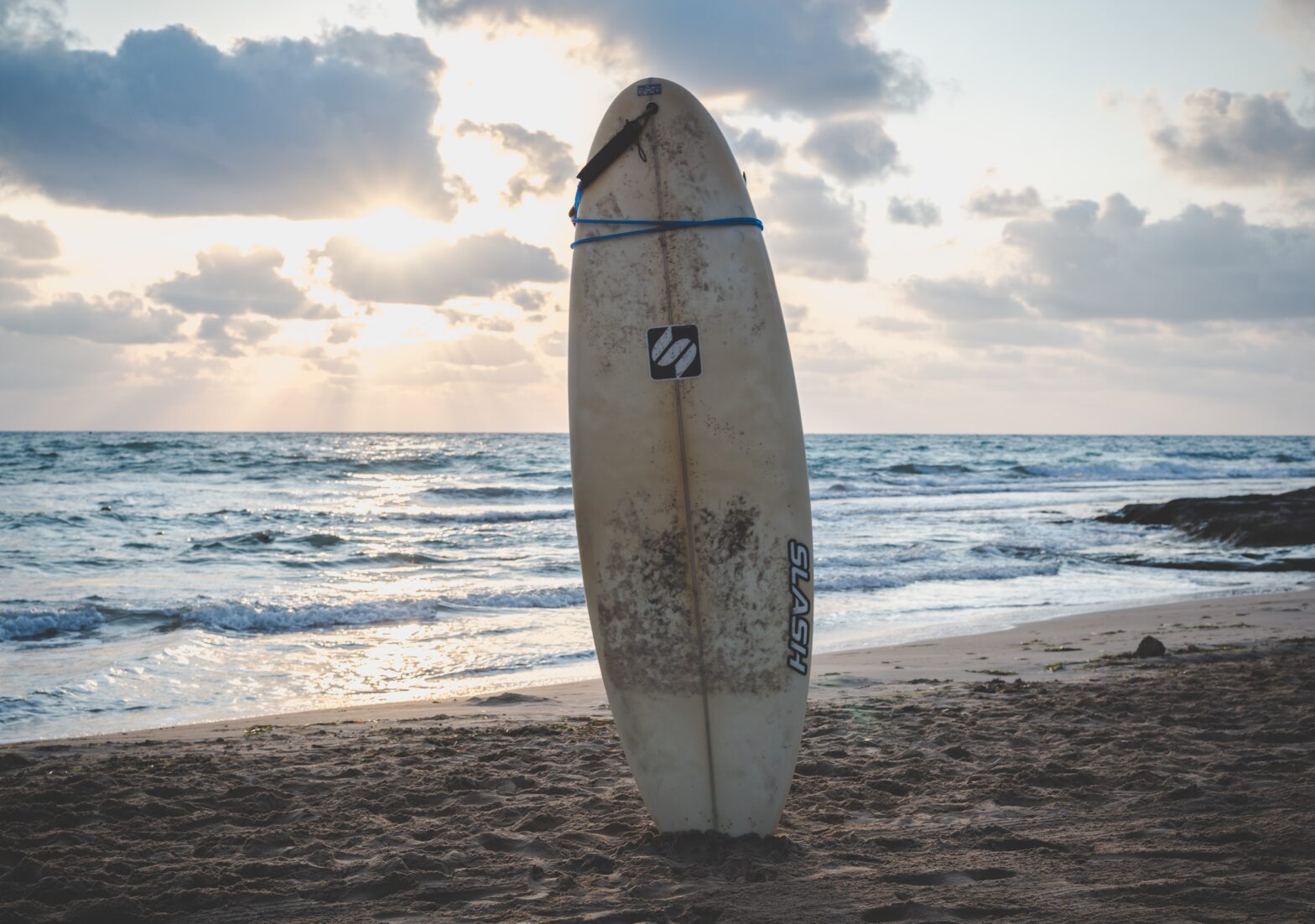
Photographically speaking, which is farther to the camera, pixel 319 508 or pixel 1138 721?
pixel 319 508

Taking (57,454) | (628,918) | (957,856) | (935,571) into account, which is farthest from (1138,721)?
(57,454)

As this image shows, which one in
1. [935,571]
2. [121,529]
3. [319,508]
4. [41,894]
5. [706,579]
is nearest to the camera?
[41,894]

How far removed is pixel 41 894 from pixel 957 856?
273cm

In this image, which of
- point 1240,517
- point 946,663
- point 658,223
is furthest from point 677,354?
point 1240,517

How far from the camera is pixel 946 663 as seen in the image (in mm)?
6734

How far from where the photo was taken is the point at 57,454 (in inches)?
1344

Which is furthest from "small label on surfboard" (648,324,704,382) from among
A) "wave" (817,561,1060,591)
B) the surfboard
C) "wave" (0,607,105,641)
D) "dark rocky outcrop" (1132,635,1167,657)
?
"wave" (817,561,1060,591)

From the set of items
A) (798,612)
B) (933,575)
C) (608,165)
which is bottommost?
(933,575)

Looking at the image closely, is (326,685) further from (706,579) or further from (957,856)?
(957,856)

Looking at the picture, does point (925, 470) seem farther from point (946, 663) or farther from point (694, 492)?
point (694, 492)

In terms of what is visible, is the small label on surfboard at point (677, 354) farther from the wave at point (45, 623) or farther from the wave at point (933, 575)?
the wave at point (933, 575)

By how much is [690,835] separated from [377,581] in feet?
29.0

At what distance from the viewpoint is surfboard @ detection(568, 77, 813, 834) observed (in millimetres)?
3223

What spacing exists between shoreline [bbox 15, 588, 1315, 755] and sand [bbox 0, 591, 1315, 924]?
0.07 m
